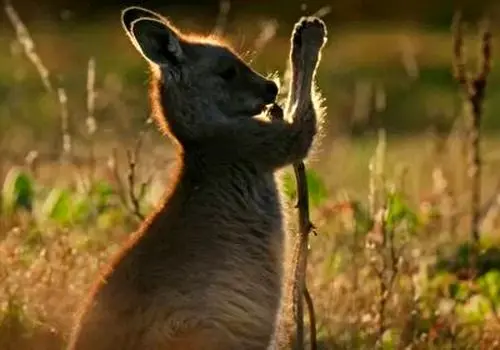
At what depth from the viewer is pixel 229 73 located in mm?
8930

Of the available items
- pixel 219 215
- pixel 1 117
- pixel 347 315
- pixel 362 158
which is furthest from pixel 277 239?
pixel 1 117

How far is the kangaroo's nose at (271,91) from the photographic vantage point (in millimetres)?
8750

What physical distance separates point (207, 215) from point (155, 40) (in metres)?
0.96

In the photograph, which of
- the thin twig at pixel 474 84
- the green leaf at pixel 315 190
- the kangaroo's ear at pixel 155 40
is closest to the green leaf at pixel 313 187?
the green leaf at pixel 315 190

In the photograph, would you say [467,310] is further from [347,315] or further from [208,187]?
[208,187]

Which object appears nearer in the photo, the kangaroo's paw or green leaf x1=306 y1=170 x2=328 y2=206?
the kangaroo's paw

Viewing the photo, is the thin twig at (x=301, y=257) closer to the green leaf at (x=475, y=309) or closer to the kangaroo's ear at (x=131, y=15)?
the kangaroo's ear at (x=131, y=15)

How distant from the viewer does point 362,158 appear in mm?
21406

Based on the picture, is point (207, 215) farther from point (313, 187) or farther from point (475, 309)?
point (313, 187)

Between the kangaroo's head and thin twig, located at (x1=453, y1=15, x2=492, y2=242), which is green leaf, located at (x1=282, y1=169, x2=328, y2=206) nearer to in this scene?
thin twig, located at (x1=453, y1=15, x2=492, y2=242)

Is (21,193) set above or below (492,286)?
above

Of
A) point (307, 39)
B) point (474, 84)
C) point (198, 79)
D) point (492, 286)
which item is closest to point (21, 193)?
point (198, 79)

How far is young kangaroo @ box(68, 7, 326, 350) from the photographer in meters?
7.64

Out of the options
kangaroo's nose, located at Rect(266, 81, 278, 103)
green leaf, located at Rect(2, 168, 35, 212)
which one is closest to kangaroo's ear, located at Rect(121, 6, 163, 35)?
kangaroo's nose, located at Rect(266, 81, 278, 103)
